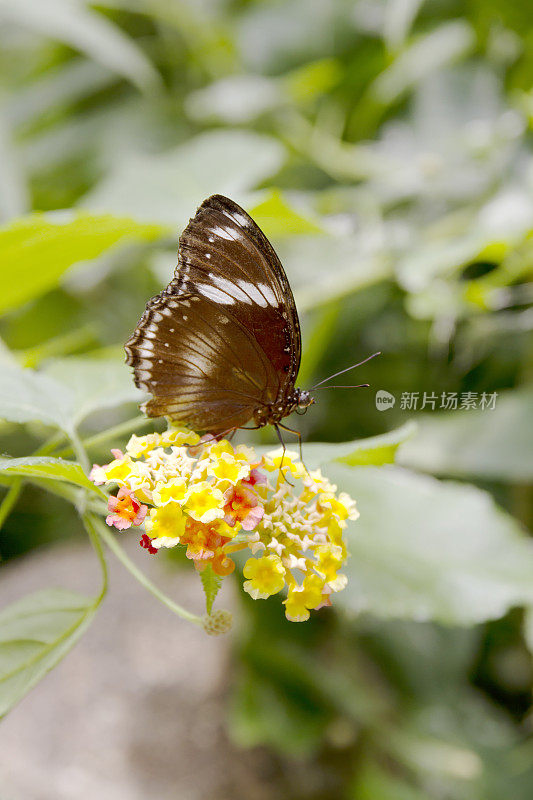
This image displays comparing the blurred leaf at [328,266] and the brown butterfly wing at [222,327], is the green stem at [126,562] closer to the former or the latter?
the brown butterfly wing at [222,327]

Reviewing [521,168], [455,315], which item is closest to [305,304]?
[455,315]

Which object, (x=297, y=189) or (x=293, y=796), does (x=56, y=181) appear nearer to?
(x=297, y=189)

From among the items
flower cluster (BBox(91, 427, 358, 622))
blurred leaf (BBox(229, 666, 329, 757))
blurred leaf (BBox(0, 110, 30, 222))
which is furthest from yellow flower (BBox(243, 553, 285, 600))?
blurred leaf (BBox(0, 110, 30, 222))

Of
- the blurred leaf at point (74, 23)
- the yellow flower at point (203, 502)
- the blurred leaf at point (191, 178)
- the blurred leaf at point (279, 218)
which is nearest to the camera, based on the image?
the yellow flower at point (203, 502)

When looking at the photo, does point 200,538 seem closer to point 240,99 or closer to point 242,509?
point 242,509

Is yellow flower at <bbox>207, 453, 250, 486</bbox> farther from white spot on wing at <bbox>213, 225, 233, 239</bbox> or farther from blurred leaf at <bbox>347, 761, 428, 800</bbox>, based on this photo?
blurred leaf at <bbox>347, 761, 428, 800</bbox>

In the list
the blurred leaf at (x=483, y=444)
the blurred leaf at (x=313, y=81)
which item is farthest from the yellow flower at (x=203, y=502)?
the blurred leaf at (x=313, y=81)

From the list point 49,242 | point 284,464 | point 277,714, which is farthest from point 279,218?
point 277,714
